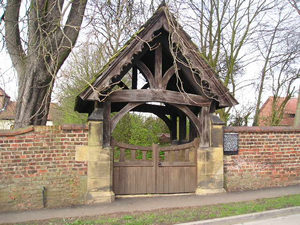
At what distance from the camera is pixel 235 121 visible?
14141mm

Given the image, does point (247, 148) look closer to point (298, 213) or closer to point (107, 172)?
point (298, 213)

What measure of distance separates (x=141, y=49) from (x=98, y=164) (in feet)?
9.44

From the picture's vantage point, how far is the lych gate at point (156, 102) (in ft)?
19.5

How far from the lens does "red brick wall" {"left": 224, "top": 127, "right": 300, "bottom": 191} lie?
7138mm

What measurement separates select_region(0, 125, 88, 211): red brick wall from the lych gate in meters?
0.30

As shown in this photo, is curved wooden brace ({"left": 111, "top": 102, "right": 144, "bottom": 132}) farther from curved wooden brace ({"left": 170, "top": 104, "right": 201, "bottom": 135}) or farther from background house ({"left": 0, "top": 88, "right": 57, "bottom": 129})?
background house ({"left": 0, "top": 88, "right": 57, "bottom": 129})

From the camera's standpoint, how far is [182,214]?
5059 mm

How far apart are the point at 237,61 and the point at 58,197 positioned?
438 inches

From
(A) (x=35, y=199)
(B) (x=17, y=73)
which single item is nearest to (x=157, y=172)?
(A) (x=35, y=199)

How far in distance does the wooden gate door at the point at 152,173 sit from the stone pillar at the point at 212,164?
0.65 feet

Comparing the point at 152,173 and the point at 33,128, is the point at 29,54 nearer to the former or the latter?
the point at 33,128

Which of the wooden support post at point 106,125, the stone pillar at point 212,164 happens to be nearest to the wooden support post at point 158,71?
the wooden support post at point 106,125

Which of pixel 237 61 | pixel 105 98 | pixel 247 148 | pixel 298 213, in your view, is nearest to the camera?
pixel 298 213

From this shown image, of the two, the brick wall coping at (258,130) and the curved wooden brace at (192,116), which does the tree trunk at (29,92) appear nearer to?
the curved wooden brace at (192,116)
